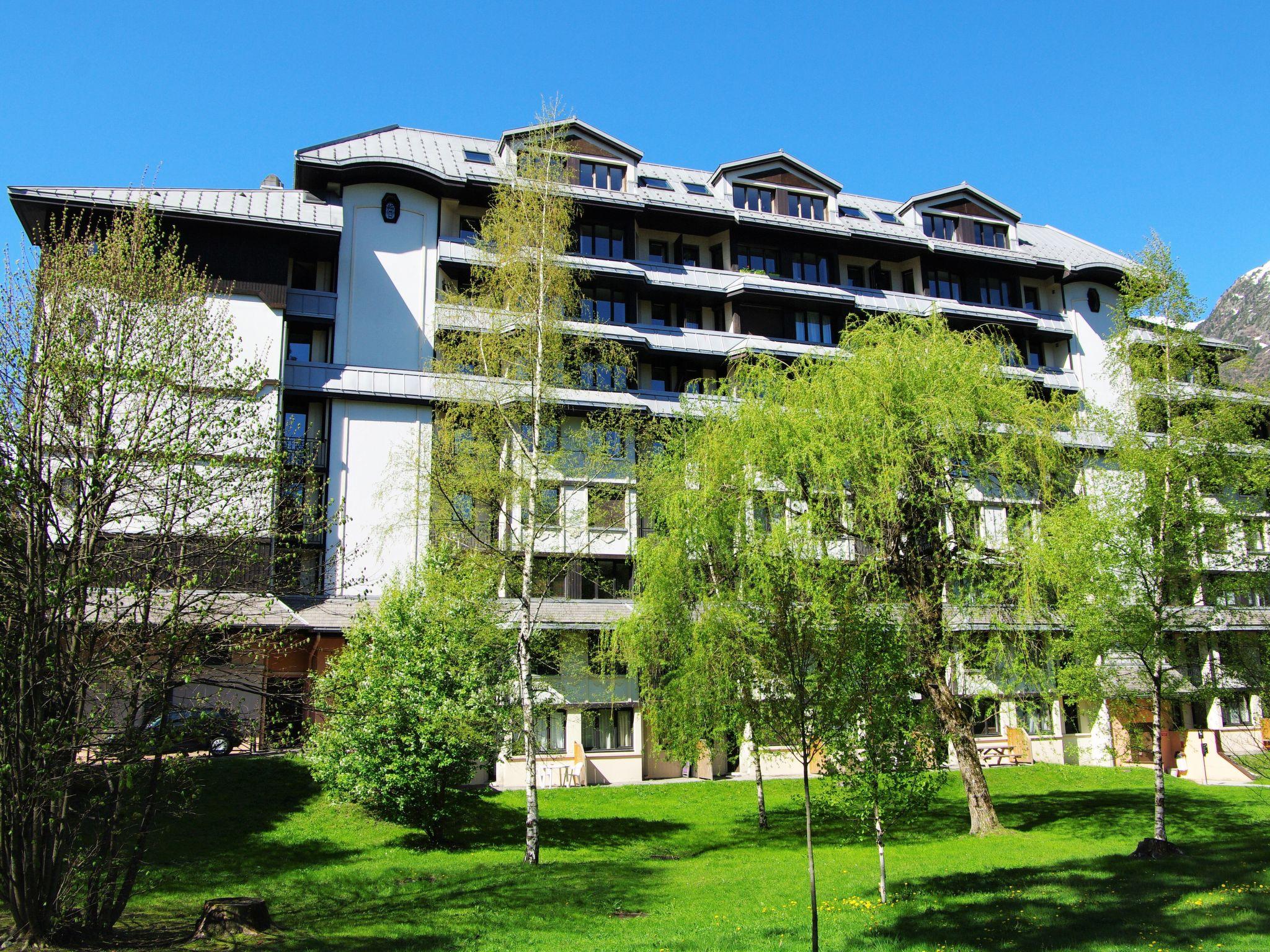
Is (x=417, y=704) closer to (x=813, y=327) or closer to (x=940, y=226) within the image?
(x=813, y=327)

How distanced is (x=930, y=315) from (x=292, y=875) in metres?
21.5

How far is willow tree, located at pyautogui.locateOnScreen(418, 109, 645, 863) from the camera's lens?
75.8ft

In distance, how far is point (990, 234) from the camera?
51.3m

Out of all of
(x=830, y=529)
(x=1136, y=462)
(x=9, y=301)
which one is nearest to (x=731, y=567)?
(x=830, y=529)

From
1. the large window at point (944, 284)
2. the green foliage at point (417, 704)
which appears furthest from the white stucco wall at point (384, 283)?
the large window at point (944, 284)

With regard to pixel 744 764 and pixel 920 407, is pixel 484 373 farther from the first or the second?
pixel 744 764

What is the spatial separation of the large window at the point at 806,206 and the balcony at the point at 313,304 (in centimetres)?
2300

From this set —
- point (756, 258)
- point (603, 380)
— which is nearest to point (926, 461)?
point (603, 380)

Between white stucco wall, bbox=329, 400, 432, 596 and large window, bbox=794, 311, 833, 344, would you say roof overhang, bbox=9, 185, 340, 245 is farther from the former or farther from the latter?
large window, bbox=794, 311, 833, 344

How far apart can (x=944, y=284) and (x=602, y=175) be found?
1924 cm

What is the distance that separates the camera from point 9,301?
503 inches

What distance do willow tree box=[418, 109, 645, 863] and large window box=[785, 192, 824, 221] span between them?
23603mm

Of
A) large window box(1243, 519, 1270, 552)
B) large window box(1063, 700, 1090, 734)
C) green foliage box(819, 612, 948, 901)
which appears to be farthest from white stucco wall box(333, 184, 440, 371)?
large window box(1063, 700, 1090, 734)

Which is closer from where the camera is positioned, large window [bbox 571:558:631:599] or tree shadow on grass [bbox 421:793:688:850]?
tree shadow on grass [bbox 421:793:688:850]
